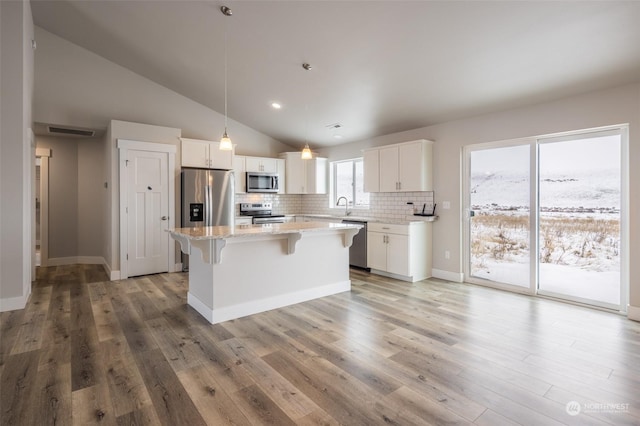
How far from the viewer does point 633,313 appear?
10.8 feet

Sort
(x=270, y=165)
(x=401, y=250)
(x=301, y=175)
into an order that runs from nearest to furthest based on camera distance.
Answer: (x=401, y=250)
(x=270, y=165)
(x=301, y=175)

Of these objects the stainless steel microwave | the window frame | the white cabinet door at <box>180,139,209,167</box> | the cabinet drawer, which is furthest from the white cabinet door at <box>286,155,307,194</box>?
the cabinet drawer

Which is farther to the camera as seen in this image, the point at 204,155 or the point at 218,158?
the point at 218,158

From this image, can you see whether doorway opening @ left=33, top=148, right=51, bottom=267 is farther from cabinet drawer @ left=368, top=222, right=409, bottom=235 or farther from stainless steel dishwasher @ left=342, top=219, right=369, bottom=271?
cabinet drawer @ left=368, top=222, right=409, bottom=235

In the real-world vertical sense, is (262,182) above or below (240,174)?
below

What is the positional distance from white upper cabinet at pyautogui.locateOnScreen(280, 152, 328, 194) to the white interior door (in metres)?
2.46

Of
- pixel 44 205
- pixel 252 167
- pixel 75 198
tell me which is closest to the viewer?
pixel 44 205

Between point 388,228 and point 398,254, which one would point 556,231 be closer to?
point 398,254

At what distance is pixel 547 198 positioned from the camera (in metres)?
4.01

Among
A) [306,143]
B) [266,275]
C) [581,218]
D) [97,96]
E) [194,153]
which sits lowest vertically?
[266,275]

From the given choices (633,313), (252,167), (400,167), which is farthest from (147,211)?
(633,313)

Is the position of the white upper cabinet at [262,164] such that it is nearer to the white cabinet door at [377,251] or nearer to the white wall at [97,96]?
the white wall at [97,96]

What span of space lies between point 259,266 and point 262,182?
3.31 metres

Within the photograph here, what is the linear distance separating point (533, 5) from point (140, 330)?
4.28 metres
